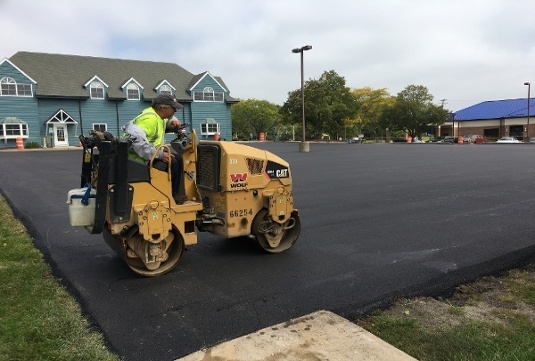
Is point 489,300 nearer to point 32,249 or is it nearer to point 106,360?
point 106,360

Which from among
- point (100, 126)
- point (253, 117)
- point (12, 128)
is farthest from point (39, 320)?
point (253, 117)

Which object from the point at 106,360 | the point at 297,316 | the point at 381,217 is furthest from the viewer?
the point at 381,217

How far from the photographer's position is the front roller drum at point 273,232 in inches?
210

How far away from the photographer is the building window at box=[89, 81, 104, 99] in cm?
3966

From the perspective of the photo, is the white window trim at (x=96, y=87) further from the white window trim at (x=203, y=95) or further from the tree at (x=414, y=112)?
the tree at (x=414, y=112)

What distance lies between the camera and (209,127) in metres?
45.9

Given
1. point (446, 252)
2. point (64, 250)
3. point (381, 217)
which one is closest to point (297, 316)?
point (446, 252)

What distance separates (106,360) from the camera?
3117mm

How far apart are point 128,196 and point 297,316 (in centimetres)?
206

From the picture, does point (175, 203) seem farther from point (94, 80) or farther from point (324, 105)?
point (324, 105)

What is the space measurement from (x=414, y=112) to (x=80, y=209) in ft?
213

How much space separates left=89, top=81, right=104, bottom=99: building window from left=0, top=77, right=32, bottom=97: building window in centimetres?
512

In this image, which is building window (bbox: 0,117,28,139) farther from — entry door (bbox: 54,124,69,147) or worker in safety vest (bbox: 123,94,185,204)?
worker in safety vest (bbox: 123,94,185,204)

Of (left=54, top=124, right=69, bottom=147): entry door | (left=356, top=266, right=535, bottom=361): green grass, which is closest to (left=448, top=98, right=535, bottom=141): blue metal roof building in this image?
(left=54, top=124, right=69, bottom=147): entry door
